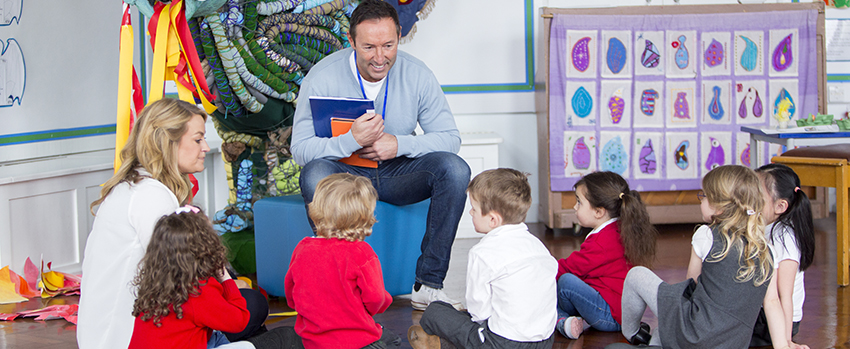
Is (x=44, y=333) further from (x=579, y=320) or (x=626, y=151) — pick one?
(x=626, y=151)

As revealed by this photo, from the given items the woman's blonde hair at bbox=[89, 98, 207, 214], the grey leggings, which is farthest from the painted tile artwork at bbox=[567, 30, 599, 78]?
the woman's blonde hair at bbox=[89, 98, 207, 214]

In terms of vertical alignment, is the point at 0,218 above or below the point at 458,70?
below

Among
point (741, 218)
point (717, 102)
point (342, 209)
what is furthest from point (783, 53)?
point (342, 209)

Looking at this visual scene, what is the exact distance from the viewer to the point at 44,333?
7.36 feet

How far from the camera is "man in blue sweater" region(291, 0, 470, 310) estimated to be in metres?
2.25

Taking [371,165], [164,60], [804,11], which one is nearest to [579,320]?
[371,165]

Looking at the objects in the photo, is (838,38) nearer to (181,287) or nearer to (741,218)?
(741,218)

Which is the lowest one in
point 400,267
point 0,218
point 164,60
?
point 400,267

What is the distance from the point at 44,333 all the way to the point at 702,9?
11.6 feet

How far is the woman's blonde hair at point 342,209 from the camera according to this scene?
5.48ft

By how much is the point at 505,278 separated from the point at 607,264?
58 centimetres

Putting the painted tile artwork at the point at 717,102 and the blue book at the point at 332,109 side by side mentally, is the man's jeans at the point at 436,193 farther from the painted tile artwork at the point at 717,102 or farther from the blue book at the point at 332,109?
the painted tile artwork at the point at 717,102

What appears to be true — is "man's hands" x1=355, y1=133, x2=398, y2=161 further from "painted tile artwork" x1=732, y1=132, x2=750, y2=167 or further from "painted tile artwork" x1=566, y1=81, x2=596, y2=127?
"painted tile artwork" x1=732, y1=132, x2=750, y2=167

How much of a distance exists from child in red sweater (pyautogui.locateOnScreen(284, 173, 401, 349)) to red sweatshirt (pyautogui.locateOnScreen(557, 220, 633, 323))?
2.43ft
